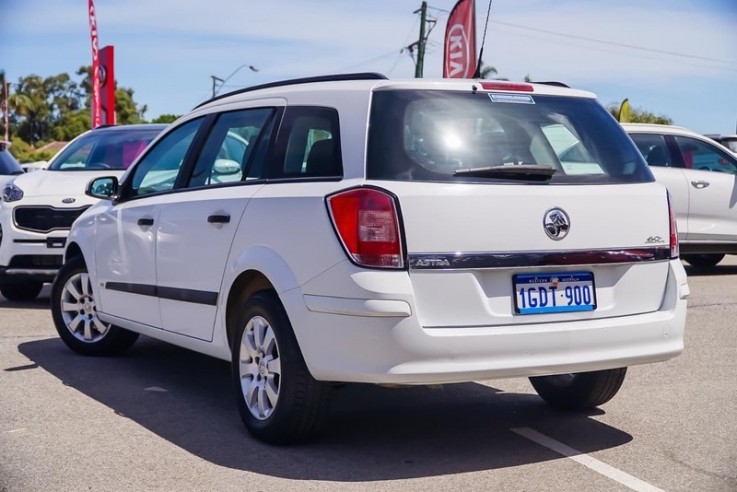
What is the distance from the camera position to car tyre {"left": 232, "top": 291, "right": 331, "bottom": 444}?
4871mm

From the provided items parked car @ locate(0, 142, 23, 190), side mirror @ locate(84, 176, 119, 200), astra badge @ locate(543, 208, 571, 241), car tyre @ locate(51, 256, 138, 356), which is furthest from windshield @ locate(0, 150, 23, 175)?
astra badge @ locate(543, 208, 571, 241)

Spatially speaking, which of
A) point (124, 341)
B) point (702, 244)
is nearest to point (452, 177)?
point (124, 341)

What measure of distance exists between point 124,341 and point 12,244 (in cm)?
305

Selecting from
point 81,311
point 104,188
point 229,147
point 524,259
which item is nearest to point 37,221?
point 81,311

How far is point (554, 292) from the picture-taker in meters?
4.77

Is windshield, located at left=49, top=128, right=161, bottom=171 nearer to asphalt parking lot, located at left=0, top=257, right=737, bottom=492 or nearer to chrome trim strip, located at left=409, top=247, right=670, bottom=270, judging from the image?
asphalt parking lot, located at left=0, top=257, right=737, bottom=492

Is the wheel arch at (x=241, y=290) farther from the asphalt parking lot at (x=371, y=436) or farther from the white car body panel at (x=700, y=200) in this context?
the white car body panel at (x=700, y=200)

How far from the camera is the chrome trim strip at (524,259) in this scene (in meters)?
4.55

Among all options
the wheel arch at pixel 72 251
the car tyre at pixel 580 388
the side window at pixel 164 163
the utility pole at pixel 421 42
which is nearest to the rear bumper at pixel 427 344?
the car tyre at pixel 580 388

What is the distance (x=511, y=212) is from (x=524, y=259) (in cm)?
22

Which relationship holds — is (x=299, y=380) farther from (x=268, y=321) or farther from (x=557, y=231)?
(x=557, y=231)

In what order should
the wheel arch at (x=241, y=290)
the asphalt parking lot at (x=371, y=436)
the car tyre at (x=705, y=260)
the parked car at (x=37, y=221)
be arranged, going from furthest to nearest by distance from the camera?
the car tyre at (x=705, y=260) < the parked car at (x=37, y=221) < the wheel arch at (x=241, y=290) < the asphalt parking lot at (x=371, y=436)

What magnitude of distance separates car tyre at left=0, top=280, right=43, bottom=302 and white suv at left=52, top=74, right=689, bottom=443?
564 centimetres

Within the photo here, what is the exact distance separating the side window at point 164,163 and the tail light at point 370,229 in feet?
6.80
